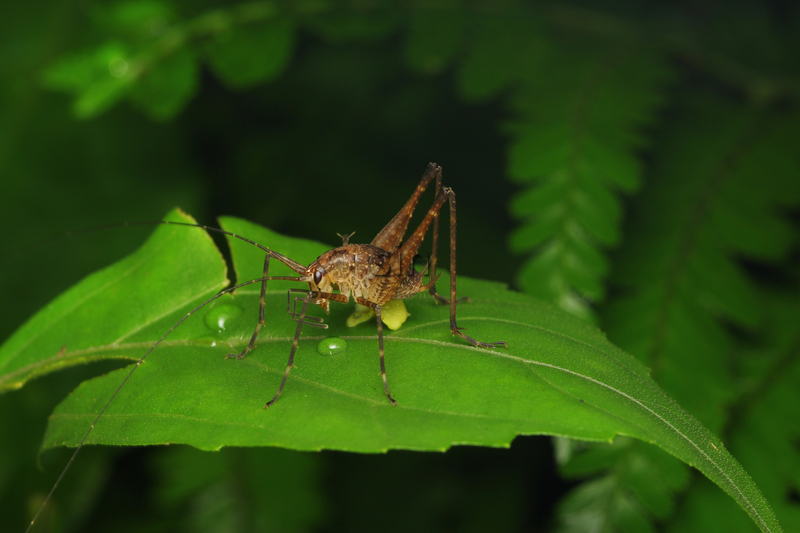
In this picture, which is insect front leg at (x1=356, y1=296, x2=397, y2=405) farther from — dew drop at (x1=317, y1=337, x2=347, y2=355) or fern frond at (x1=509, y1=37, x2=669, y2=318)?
fern frond at (x1=509, y1=37, x2=669, y2=318)

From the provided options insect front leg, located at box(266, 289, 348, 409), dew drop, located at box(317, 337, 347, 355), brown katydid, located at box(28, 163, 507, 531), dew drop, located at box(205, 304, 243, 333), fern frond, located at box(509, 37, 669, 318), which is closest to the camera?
insect front leg, located at box(266, 289, 348, 409)

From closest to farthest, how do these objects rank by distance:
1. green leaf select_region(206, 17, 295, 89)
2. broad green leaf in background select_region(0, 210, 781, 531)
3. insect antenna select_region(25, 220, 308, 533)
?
broad green leaf in background select_region(0, 210, 781, 531) → insect antenna select_region(25, 220, 308, 533) → green leaf select_region(206, 17, 295, 89)

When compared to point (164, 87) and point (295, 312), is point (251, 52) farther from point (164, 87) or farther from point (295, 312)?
point (295, 312)

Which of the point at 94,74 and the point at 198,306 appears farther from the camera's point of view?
the point at 94,74

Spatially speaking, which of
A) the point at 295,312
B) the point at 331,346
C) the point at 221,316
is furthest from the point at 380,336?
the point at 221,316

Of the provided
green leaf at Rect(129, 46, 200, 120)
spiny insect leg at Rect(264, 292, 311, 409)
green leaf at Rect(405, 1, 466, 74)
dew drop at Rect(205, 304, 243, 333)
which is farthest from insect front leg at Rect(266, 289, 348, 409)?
green leaf at Rect(405, 1, 466, 74)

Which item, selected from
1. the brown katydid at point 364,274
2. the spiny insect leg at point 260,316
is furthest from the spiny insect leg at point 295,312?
the spiny insect leg at point 260,316

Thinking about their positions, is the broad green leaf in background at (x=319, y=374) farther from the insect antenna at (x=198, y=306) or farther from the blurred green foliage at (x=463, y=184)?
the blurred green foliage at (x=463, y=184)
